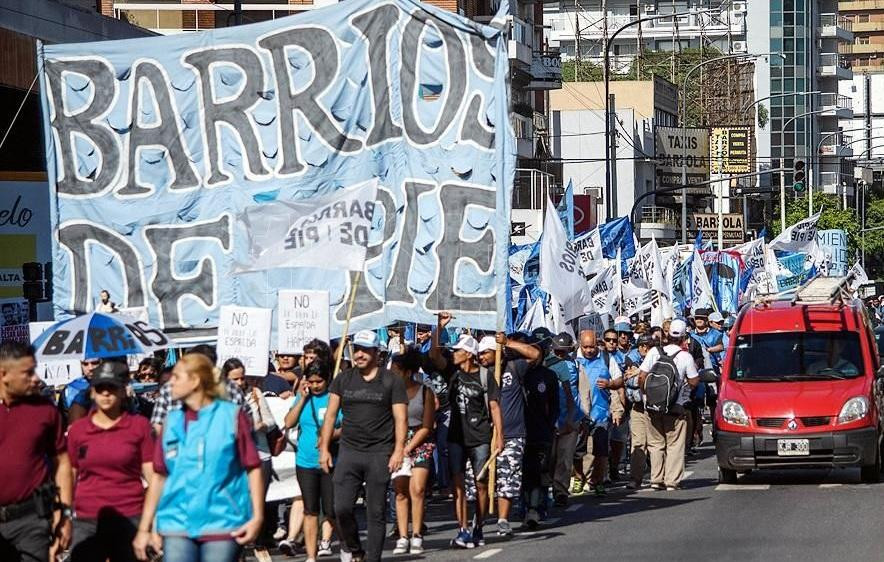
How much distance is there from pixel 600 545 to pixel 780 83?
436ft

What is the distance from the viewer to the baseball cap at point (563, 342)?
18531 millimetres

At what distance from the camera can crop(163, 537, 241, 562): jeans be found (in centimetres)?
860

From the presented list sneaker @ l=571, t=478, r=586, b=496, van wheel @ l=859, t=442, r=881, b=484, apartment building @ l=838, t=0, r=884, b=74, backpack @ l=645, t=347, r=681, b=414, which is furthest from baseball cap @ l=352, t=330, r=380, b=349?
apartment building @ l=838, t=0, r=884, b=74

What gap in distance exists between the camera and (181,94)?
1641 centimetres

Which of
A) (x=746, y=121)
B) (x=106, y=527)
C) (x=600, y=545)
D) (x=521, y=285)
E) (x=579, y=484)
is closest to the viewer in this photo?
(x=106, y=527)

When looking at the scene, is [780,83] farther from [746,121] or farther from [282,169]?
[282,169]

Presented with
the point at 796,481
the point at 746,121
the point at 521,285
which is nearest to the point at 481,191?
the point at 796,481

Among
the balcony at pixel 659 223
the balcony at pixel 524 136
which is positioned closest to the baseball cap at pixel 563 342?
the balcony at pixel 524 136

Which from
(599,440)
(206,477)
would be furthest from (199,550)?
(599,440)

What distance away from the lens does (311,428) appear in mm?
13820

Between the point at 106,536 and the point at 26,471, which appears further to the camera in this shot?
the point at 106,536

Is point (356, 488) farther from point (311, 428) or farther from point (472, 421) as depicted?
point (472, 421)

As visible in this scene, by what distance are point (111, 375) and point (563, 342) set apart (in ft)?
29.6

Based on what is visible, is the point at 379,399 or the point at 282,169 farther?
the point at 282,169
